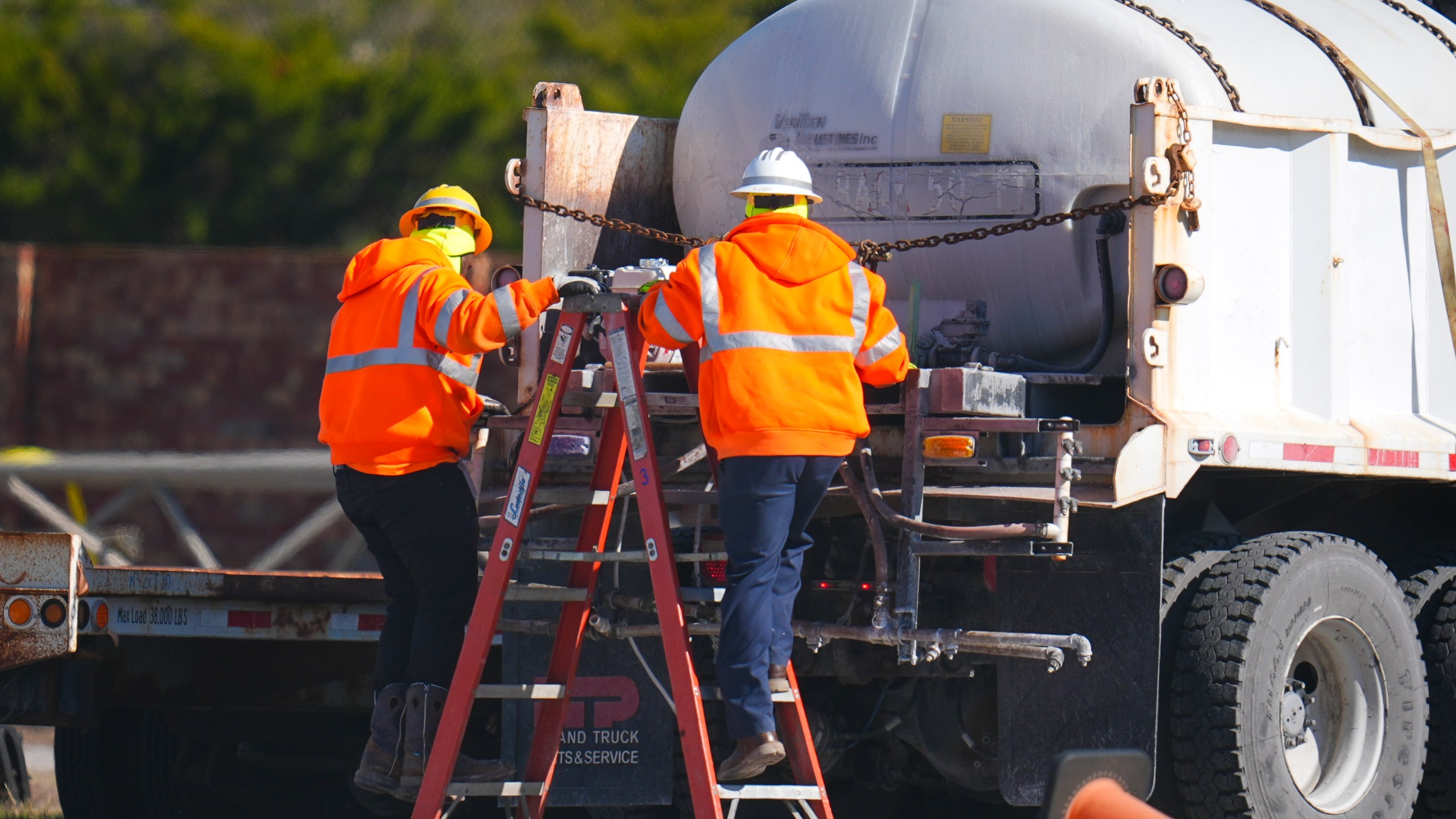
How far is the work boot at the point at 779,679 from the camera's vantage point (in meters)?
5.35

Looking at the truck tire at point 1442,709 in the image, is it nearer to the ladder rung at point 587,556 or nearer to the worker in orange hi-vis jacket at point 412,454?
the ladder rung at point 587,556

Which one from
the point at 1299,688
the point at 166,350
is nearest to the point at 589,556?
the point at 1299,688

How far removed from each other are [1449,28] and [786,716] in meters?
3.82

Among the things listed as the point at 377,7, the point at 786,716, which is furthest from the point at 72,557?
the point at 377,7

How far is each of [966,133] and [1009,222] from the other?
30 centimetres

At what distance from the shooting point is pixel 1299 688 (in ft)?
19.3

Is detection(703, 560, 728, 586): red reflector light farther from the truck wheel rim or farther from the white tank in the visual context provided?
the truck wheel rim

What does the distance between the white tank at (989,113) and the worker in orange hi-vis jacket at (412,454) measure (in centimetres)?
117

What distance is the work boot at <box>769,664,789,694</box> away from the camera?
17.6 feet

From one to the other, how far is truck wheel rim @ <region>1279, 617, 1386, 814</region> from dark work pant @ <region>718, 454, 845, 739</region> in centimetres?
176

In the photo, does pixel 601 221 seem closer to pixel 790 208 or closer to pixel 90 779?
pixel 790 208

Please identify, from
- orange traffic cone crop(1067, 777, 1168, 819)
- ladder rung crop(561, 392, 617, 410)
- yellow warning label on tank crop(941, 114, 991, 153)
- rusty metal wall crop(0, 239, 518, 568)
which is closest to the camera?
orange traffic cone crop(1067, 777, 1168, 819)

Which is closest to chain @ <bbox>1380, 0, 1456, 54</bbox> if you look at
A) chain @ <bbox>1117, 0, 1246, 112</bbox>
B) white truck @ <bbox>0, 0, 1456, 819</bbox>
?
white truck @ <bbox>0, 0, 1456, 819</bbox>

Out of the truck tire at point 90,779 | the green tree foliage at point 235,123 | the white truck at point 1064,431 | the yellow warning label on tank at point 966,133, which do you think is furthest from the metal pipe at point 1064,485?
the green tree foliage at point 235,123
